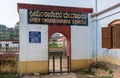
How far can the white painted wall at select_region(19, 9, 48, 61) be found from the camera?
12.1 meters

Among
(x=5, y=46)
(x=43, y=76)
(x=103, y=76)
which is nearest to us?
(x=103, y=76)

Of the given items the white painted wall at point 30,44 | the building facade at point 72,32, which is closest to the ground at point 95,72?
the building facade at point 72,32

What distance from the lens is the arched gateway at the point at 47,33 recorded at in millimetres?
12164

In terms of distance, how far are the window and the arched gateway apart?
1715 mm

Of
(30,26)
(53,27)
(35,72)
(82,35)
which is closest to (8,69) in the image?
(35,72)

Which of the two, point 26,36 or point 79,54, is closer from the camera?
point 26,36

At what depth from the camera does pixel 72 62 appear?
512 inches

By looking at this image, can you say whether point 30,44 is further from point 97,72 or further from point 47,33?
point 97,72

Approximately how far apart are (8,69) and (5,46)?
2.41 metres

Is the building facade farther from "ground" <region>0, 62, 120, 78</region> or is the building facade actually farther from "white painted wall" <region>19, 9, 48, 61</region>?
"ground" <region>0, 62, 120, 78</region>

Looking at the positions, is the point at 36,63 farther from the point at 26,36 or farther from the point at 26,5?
the point at 26,5

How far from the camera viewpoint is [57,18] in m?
12.8

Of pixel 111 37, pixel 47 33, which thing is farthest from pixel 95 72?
pixel 47 33

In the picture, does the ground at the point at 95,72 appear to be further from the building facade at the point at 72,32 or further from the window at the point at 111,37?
the window at the point at 111,37
